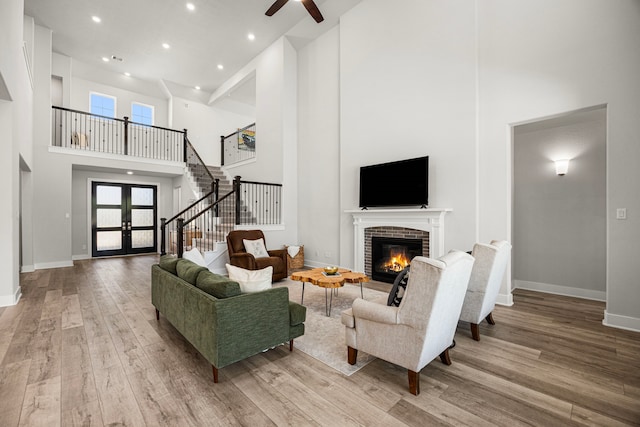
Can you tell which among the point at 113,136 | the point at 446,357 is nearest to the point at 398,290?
the point at 446,357

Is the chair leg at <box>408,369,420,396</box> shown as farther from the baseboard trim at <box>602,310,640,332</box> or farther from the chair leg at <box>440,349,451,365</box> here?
the baseboard trim at <box>602,310,640,332</box>

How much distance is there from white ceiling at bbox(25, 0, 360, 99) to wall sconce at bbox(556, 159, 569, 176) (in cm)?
481

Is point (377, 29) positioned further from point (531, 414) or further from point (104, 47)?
point (104, 47)

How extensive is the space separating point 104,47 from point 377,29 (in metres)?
7.14

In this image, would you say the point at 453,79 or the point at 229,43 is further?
the point at 229,43

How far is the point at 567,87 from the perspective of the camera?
11.9ft

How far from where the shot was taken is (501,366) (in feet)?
8.09

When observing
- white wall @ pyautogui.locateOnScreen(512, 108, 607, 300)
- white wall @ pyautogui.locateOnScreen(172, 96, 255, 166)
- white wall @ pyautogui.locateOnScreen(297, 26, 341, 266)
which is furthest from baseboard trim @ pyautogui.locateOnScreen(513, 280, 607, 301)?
white wall @ pyautogui.locateOnScreen(172, 96, 255, 166)

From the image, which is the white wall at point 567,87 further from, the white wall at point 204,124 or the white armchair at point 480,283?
the white wall at point 204,124

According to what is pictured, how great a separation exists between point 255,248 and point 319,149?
A: 2.81 m

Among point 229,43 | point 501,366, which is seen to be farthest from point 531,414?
point 229,43


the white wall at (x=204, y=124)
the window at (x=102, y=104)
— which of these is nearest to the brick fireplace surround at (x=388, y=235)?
the white wall at (x=204, y=124)

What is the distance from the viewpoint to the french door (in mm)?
8711

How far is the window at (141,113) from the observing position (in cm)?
995
